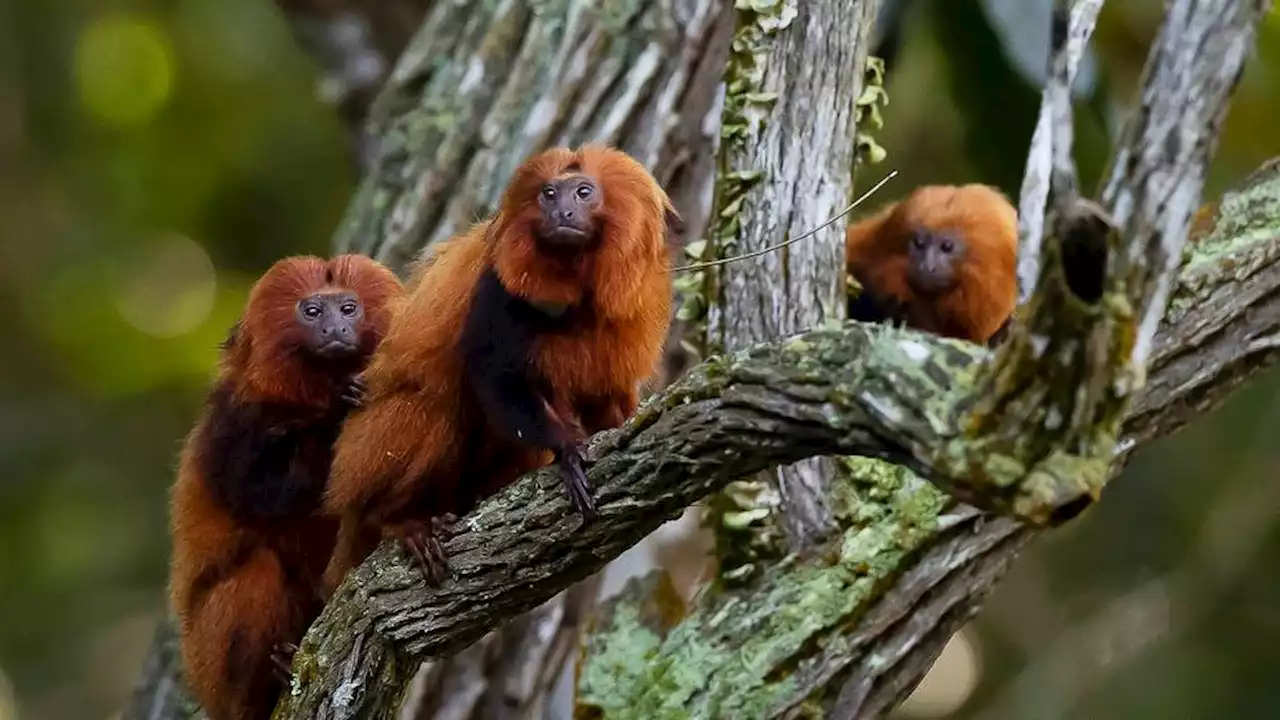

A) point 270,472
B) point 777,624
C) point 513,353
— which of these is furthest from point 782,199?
point 270,472

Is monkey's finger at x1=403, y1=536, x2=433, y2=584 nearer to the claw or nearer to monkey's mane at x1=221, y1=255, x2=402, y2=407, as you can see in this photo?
the claw

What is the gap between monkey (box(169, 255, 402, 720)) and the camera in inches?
161

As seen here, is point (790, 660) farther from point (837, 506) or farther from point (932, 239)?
point (932, 239)

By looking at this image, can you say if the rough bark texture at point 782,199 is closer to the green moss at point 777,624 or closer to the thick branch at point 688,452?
the green moss at point 777,624

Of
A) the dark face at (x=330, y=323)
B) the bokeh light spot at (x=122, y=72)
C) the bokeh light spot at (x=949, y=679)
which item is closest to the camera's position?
the dark face at (x=330, y=323)

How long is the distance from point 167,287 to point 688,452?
6374 mm

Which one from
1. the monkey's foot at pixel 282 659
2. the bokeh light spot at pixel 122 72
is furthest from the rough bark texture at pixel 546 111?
the bokeh light spot at pixel 122 72

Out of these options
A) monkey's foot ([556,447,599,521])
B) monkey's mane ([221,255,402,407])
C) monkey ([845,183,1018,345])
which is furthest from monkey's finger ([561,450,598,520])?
monkey ([845,183,1018,345])

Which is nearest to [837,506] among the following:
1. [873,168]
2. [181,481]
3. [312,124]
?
[181,481]

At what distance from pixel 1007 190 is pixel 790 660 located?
2.71 meters

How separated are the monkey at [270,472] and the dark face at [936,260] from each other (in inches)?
87.9

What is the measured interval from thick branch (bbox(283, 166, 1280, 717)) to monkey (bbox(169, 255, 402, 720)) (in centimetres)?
59

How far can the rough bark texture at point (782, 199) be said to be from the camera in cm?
408

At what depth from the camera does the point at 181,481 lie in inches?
173
